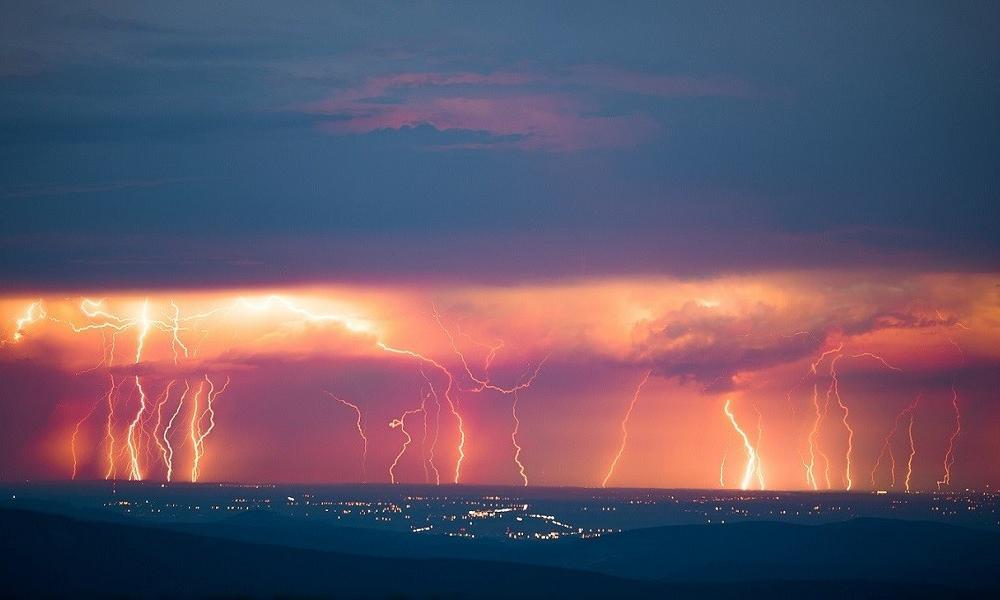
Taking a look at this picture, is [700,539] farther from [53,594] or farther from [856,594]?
[53,594]

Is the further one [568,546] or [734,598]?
[568,546]

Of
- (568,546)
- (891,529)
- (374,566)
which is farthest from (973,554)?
(374,566)

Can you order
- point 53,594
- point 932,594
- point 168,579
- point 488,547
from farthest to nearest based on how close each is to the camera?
point 488,547, point 932,594, point 168,579, point 53,594

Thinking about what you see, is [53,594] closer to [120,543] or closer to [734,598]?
[120,543]

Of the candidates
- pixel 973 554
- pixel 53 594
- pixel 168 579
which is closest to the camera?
pixel 53 594

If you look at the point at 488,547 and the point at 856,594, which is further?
the point at 488,547

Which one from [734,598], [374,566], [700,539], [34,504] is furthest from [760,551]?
[34,504]
